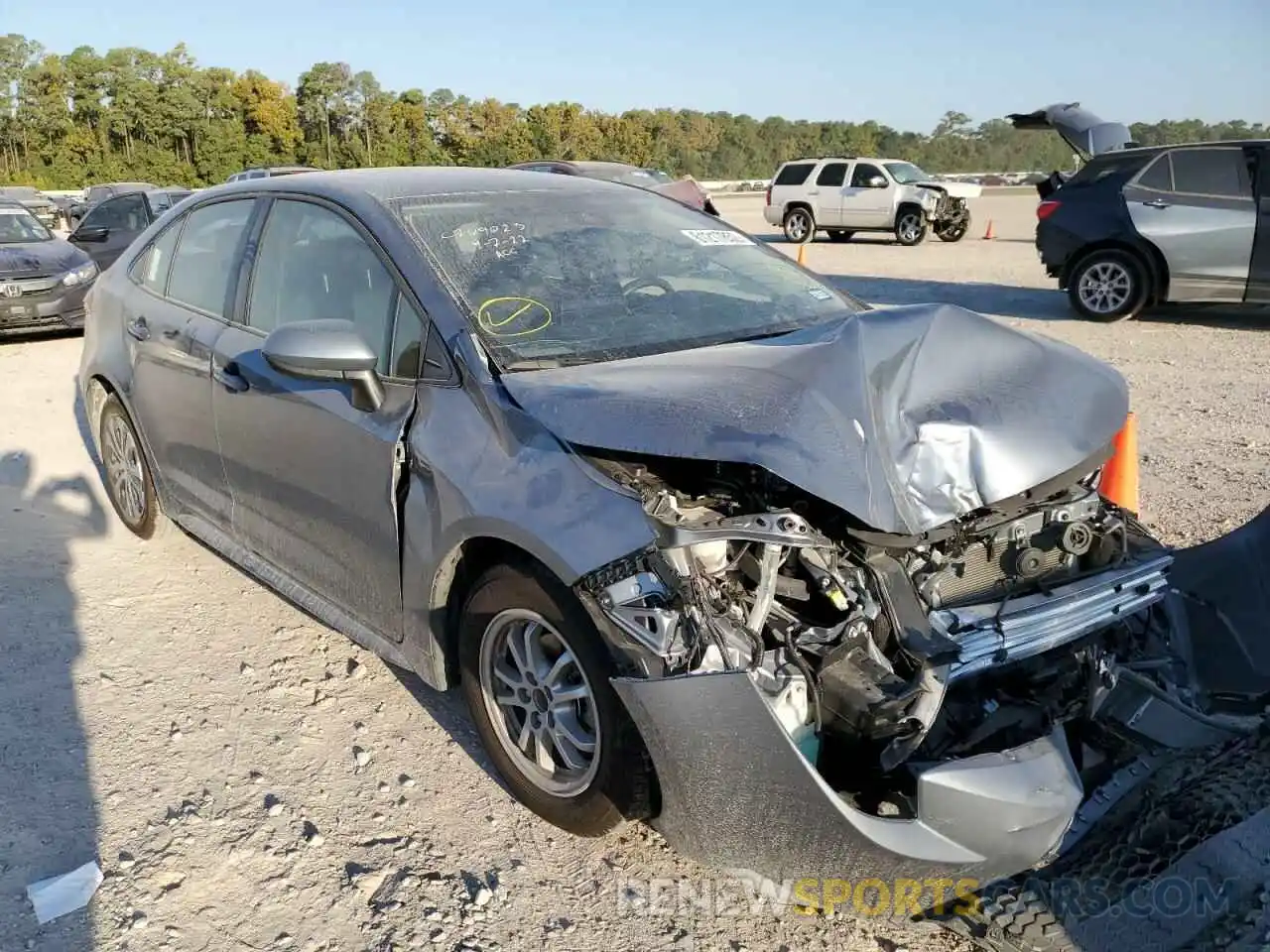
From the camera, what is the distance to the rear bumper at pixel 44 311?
34.3ft

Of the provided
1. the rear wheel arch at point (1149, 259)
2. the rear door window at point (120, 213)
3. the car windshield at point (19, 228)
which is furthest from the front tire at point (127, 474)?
the rear door window at point (120, 213)

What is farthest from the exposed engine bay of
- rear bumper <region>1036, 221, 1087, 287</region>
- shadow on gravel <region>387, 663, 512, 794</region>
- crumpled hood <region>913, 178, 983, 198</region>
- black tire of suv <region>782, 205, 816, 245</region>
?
black tire of suv <region>782, 205, 816, 245</region>

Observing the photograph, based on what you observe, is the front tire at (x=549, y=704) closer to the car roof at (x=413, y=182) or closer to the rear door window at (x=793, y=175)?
the car roof at (x=413, y=182)

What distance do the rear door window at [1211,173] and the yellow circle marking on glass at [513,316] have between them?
9.31m

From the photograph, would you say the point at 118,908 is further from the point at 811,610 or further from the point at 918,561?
the point at 918,561

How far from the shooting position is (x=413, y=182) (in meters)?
3.49

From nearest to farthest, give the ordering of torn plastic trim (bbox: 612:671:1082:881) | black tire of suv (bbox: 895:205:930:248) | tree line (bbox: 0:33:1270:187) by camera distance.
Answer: torn plastic trim (bbox: 612:671:1082:881)
black tire of suv (bbox: 895:205:930:248)
tree line (bbox: 0:33:1270:187)

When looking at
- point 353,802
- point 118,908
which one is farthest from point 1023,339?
point 118,908

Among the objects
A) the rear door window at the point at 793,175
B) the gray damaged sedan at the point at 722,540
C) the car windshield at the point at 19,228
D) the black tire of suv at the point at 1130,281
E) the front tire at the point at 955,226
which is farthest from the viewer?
the rear door window at the point at 793,175

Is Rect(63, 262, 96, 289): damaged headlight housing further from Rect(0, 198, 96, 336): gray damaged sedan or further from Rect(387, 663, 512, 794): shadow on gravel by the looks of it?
Rect(387, 663, 512, 794): shadow on gravel

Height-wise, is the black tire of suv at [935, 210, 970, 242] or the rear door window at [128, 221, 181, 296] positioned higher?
→ the black tire of suv at [935, 210, 970, 242]

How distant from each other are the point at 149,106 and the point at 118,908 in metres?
64.6

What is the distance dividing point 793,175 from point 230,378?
20.3m

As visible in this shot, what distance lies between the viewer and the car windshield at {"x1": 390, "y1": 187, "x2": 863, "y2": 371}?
A: 296 centimetres
